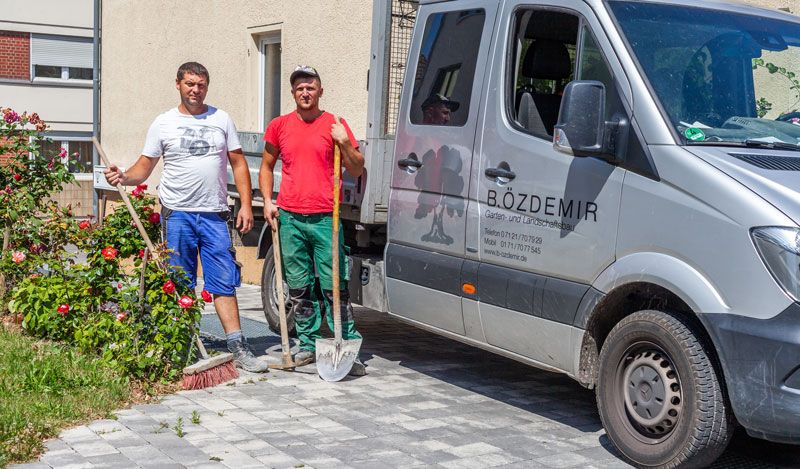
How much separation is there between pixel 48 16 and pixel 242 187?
24.8 m

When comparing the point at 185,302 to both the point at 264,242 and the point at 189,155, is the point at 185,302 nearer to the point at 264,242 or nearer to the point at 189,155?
the point at 189,155

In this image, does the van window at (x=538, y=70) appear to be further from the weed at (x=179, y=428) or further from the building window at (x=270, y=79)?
the building window at (x=270, y=79)

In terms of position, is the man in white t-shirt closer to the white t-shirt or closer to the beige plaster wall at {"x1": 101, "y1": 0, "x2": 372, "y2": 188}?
the white t-shirt

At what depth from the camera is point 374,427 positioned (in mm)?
5520

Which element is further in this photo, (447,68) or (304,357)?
(304,357)

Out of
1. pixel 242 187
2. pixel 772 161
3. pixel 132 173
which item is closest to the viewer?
pixel 772 161

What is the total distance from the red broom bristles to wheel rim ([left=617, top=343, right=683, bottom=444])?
2535 millimetres

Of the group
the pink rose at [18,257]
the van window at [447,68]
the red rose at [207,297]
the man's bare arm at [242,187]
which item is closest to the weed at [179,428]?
the red rose at [207,297]

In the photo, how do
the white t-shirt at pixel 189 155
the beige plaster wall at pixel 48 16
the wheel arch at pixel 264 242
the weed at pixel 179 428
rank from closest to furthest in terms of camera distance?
the weed at pixel 179 428 → the white t-shirt at pixel 189 155 → the wheel arch at pixel 264 242 → the beige plaster wall at pixel 48 16

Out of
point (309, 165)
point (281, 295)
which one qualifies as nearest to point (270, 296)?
point (281, 295)

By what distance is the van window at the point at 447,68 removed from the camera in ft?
20.1

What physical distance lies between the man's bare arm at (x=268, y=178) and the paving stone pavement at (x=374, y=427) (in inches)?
41.8

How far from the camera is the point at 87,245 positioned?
6836mm

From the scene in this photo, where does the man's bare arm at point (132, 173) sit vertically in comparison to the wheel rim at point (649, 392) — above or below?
above
